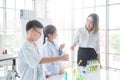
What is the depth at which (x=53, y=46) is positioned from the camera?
7.18ft

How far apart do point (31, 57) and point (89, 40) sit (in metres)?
1.31

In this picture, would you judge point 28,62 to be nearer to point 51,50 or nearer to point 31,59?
point 31,59

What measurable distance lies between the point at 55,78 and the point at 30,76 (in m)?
0.39

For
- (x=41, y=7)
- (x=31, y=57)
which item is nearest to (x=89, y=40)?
(x=31, y=57)

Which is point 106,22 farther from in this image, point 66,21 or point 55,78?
point 55,78

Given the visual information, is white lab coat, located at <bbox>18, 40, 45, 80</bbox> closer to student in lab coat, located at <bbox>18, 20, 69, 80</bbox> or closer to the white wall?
student in lab coat, located at <bbox>18, 20, 69, 80</bbox>

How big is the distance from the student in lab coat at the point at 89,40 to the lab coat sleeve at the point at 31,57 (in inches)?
46.8

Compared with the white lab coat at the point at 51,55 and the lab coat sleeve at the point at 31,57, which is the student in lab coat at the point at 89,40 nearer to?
the white lab coat at the point at 51,55

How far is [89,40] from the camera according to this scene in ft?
8.72

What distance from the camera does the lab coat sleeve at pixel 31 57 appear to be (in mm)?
1564

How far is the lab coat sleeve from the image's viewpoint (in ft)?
5.13

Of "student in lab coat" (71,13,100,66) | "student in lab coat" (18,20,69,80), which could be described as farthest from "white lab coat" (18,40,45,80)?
"student in lab coat" (71,13,100,66)

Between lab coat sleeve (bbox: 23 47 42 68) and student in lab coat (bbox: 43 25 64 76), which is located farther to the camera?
student in lab coat (bbox: 43 25 64 76)

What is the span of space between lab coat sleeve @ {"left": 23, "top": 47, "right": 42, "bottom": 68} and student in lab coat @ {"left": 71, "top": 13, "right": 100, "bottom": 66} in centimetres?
119
